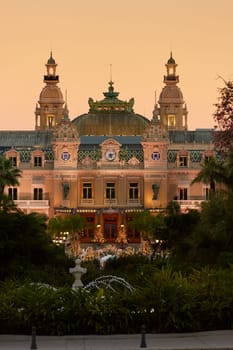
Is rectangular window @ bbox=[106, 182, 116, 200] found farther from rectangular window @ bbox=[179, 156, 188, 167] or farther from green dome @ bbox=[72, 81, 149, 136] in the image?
green dome @ bbox=[72, 81, 149, 136]

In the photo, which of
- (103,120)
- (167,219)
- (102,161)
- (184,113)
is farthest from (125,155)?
(167,219)

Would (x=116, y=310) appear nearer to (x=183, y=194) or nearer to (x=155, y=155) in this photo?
(x=155, y=155)

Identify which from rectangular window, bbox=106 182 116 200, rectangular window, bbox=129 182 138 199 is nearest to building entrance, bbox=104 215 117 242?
rectangular window, bbox=106 182 116 200

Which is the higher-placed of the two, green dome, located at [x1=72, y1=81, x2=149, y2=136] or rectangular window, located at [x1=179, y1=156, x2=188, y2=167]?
green dome, located at [x1=72, y1=81, x2=149, y2=136]

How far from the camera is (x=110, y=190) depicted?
133m

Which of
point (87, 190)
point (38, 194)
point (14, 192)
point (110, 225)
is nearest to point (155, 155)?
point (87, 190)

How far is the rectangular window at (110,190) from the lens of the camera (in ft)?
436

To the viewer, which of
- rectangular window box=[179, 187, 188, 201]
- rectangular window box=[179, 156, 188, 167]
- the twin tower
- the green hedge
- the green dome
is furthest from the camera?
the twin tower

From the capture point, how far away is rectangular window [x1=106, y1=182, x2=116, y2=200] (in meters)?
133

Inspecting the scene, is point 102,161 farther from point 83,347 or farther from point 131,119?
point 83,347

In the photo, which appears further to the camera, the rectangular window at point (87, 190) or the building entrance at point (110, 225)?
the rectangular window at point (87, 190)

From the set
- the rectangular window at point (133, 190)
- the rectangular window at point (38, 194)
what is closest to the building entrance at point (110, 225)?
the rectangular window at point (133, 190)

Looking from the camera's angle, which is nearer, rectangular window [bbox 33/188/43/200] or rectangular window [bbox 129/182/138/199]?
rectangular window [bbox 129/182/138/199]

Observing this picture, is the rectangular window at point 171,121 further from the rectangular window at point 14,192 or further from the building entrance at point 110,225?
the rectangular window at point 14,192
